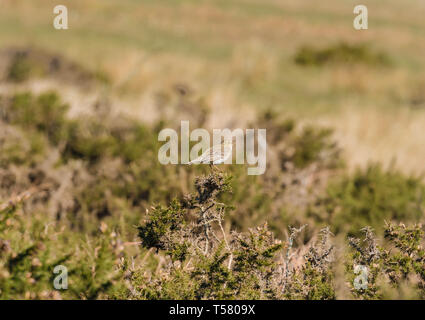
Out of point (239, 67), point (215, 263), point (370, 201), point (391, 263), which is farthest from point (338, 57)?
point (215, 263)

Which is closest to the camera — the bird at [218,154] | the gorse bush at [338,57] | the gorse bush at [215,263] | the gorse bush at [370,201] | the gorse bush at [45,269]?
the gorse bush at [45,269]

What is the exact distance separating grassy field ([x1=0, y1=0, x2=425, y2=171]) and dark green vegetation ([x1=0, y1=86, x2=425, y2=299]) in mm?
2110

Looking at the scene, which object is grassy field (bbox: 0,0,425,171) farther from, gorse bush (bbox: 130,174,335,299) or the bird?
gorse bush (bbox: 130,174,335,299)

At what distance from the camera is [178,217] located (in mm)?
2682

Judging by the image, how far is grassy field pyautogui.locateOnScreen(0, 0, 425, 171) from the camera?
9422 mm

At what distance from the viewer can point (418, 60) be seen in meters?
24.6

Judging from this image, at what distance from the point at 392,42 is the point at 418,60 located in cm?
594

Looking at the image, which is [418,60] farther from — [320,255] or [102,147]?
[320,255]

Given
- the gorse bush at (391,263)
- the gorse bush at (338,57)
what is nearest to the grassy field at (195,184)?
the gorse bush at (391,263)

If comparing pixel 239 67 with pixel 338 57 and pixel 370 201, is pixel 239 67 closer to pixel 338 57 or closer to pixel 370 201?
pixel 338 57

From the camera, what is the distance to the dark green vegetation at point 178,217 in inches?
98.7

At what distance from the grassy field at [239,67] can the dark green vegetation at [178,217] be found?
6.92 ft

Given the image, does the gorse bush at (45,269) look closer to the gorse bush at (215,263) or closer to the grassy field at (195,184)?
the grassy field at (195,184)
